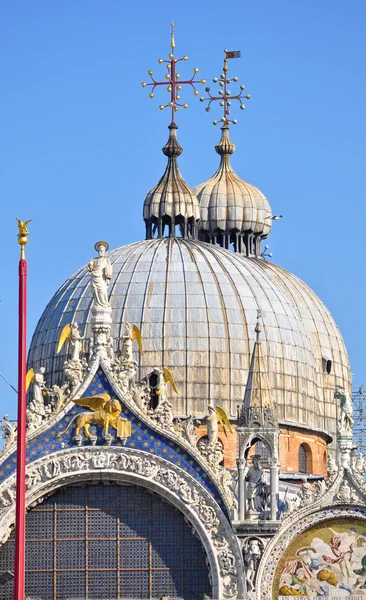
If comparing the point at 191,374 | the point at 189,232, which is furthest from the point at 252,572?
the point at 189,232

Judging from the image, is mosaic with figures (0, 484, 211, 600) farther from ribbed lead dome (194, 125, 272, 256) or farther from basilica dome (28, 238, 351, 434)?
ribbed lead dome (194, 125, 272, 256)

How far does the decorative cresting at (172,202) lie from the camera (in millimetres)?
70312

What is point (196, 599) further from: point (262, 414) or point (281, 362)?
point (281, 362)

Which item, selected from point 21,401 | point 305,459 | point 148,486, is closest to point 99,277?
point 148,486

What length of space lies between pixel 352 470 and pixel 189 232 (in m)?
17.2

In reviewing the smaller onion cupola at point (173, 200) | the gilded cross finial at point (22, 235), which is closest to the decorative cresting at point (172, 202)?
the smaller onion cupola at point (173, 200)

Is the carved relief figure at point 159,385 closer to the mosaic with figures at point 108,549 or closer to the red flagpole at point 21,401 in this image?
the mosaic with figures at point 108,549

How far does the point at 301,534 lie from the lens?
54.6 metres

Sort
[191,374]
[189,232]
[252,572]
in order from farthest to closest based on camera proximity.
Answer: [189,232] → [191,374] → [252,572]

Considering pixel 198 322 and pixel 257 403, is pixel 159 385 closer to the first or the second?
pixel 257 403

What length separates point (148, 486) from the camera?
181ft

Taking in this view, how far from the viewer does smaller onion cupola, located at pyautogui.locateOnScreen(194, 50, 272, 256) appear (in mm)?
79250

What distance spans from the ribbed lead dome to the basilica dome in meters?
9.01

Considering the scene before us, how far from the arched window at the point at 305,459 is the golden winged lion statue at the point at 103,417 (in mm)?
12273
